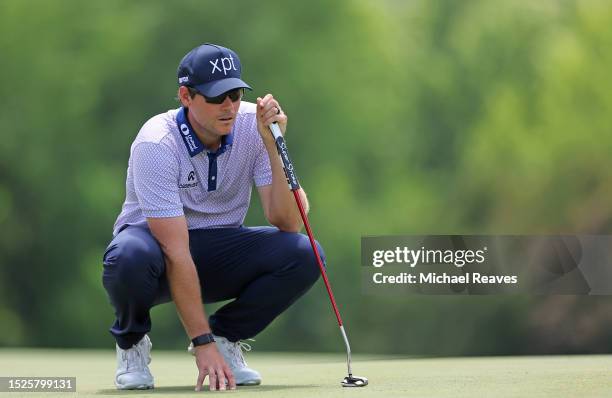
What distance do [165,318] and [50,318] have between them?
909 mm

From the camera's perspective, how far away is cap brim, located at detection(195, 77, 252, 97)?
10.1ft

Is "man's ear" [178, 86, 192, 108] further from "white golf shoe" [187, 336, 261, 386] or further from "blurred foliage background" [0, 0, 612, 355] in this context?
"blurred foliage background" [0, 0, 612, 355]

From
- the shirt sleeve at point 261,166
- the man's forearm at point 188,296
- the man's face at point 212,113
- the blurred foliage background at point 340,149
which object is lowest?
the man's forearm at point 188,296

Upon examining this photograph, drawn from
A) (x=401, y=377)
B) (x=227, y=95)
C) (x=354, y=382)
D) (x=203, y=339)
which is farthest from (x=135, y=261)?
(x=401, y=377)

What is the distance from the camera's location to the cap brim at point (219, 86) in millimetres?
3072

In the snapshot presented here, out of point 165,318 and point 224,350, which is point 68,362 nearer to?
point 224,350

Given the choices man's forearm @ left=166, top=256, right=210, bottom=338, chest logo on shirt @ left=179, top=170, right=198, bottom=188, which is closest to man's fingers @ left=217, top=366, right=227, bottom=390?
man's forearm @ left=166, top=256, right=210, bottom=338

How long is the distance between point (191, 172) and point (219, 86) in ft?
0.89

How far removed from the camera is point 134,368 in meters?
3.23

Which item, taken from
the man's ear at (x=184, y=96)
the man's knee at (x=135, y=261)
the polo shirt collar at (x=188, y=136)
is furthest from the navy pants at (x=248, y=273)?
the man's ear at (x=184, y=96)

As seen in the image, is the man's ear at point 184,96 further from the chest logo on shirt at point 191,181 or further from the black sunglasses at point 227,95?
the chest logo on shirt at point 191,181

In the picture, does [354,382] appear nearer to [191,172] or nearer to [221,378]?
[221,378]

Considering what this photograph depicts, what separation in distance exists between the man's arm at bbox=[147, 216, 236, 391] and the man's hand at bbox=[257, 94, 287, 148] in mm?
319

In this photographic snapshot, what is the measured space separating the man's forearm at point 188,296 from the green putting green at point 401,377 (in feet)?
0.57
